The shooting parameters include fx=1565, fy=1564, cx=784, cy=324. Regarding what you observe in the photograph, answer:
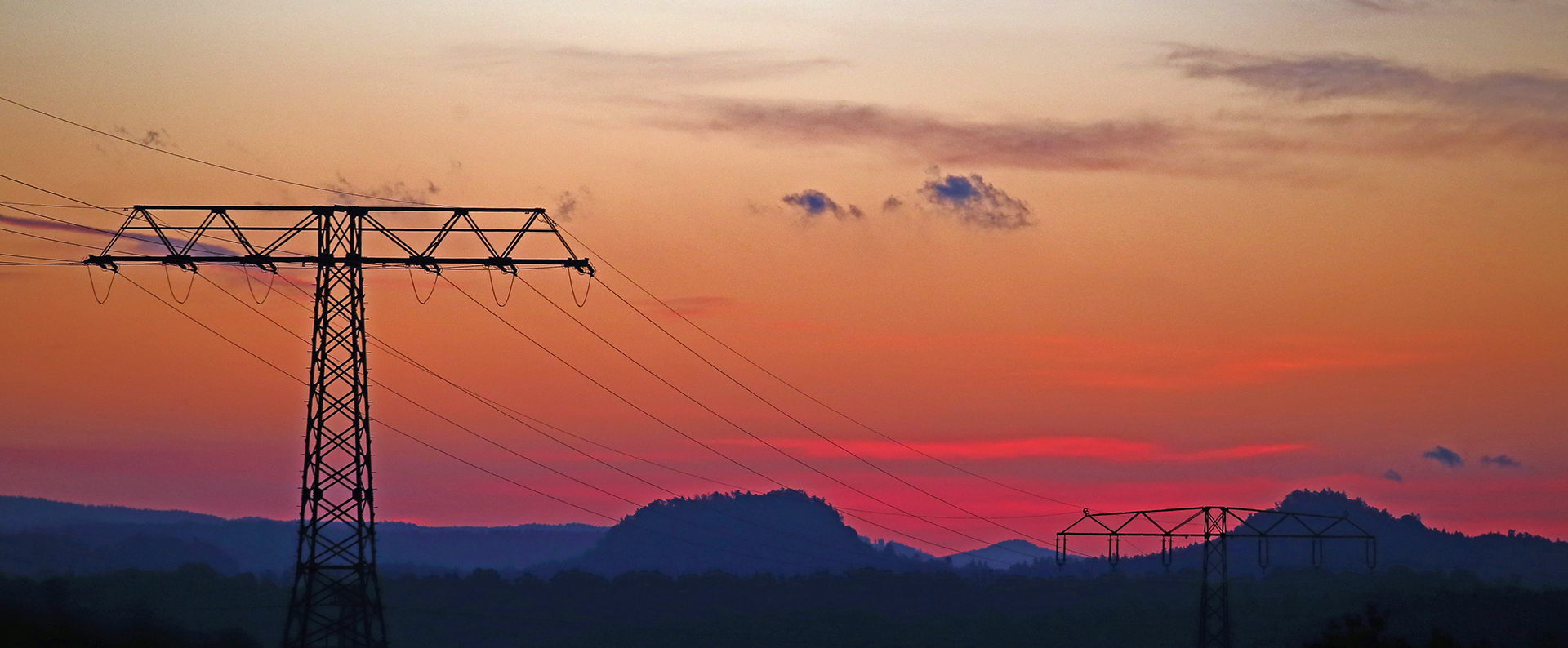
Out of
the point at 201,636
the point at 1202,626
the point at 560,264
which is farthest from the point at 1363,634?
the point at 201,636

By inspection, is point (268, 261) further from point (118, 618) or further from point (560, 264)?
point (118, 618)

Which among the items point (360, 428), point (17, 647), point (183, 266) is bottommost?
point (17, 647)

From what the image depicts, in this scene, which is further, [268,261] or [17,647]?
[17,647]

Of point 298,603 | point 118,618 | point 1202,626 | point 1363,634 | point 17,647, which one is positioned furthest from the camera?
point 118,618

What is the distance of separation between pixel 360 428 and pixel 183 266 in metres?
8.89

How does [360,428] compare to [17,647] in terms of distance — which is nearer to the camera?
[360,428]

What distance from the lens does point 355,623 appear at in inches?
2164

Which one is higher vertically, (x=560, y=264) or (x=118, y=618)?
(x=560, y=264)

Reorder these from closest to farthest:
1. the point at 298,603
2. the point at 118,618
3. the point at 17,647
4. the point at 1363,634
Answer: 1. the point at 298,603
2. the point at 17,647
3. the point at 1363,634
4. the point at 118,618

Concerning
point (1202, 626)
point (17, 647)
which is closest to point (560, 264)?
point (1202, 626)

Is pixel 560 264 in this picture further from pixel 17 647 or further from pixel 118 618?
pixel 118 618

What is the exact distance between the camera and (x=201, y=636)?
153 m

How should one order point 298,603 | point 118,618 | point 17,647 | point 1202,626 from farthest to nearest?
point 118,618, point 17,647, point 1202,626, point 298,603

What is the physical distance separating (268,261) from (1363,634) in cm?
9313
